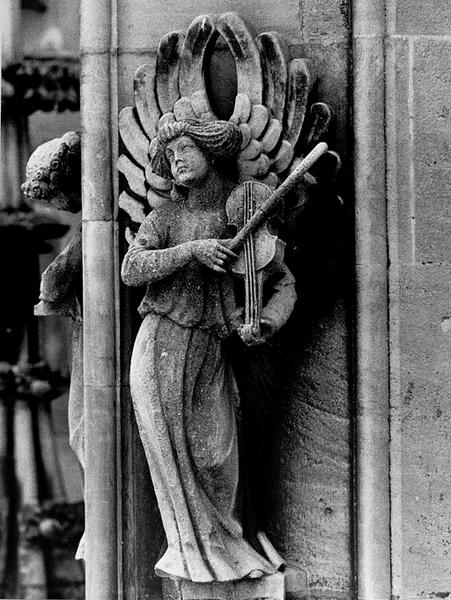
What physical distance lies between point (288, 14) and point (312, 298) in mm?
1198

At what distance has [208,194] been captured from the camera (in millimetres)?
5516

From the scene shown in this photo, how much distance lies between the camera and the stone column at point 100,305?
571 cm

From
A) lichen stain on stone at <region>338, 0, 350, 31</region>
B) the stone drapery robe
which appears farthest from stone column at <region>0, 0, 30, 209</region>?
lichen stain on stone at <region>338, 0, 350, 31</region>

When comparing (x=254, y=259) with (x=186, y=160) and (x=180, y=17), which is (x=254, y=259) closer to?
(x=186, y=160)

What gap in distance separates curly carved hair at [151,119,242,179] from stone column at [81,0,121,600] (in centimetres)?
41

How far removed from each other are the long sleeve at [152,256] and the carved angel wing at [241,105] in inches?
5.9

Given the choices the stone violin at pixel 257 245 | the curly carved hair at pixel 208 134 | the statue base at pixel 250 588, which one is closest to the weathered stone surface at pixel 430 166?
the stone violin at pixel 257 245

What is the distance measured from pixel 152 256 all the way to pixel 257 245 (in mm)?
430

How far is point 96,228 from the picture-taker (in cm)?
574

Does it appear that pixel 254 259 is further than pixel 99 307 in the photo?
No

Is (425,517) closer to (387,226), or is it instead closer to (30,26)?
(387,226)

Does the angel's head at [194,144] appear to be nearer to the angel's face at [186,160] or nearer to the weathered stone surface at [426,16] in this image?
the angel's face at [186,160]

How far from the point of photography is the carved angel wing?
5.49m

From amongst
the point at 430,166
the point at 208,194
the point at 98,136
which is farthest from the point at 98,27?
the point at 430,166
